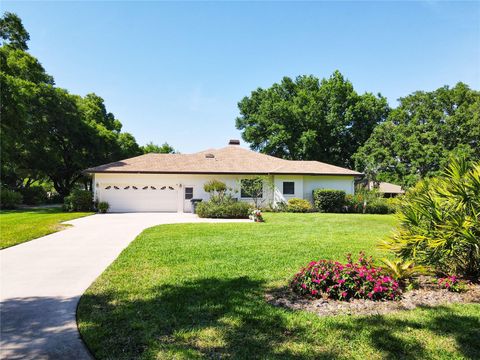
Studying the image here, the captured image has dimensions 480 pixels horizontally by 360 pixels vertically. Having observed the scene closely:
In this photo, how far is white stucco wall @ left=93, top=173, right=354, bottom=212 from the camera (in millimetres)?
22141

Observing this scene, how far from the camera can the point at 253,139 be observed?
3950 cm

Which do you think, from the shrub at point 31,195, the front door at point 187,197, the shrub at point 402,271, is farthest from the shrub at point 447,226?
the shrub at point 31,195

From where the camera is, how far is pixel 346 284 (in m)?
4.55

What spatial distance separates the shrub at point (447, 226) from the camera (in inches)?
192

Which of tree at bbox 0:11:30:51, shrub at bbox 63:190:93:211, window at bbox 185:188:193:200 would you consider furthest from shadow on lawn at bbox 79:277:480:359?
tree at bbox 0:11:30:51

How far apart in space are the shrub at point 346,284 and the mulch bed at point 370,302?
0.11 metres

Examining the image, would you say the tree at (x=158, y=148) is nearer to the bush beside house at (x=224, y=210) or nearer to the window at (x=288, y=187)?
the window at (x=288, y=187)

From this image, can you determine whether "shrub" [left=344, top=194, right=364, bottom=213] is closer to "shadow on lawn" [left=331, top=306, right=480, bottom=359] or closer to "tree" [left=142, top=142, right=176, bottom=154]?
"shadow on lawn" [left=331, top=306, right=480, bottom=359]

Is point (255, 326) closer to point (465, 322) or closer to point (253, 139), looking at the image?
point (465, 322)

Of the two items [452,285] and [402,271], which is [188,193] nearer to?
[402,271]

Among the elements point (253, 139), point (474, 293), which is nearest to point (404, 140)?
point (253, 139)

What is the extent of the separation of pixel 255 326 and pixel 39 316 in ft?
9.57

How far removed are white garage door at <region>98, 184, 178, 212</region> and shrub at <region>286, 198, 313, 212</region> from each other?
8.76m

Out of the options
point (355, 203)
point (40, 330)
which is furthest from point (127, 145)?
point (40, 330)
